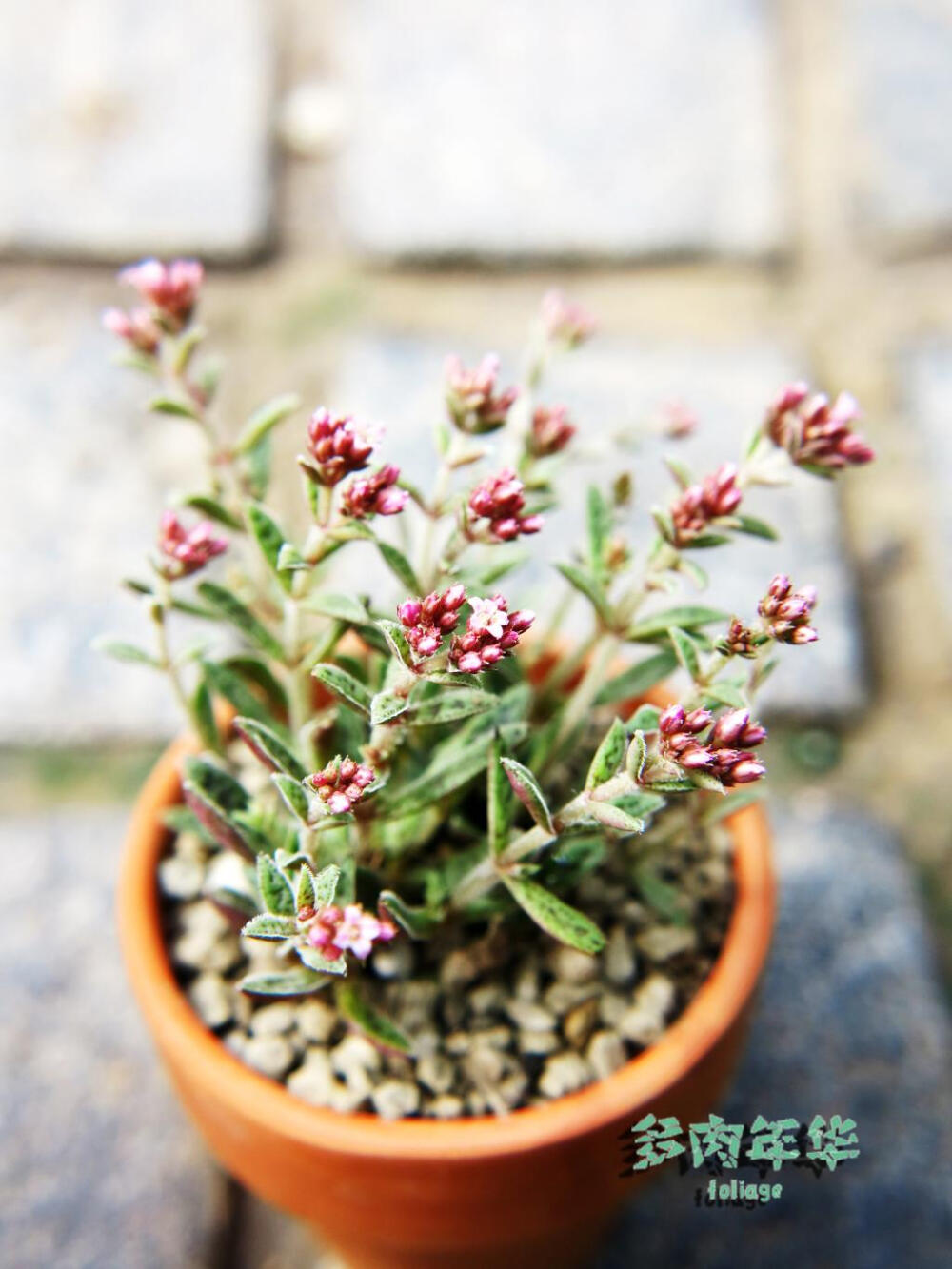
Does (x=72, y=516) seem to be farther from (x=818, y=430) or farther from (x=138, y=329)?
(x=818, y=430)

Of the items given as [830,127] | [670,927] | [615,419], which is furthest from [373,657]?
[830,127]

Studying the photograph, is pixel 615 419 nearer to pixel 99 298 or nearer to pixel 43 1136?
pixel 99 298

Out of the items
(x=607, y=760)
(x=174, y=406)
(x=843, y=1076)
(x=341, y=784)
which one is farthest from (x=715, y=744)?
(x=843, y=1076)

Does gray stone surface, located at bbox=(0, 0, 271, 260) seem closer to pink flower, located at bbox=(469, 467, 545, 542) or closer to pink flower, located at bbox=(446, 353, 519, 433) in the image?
pink flower, located at bbox=(446, 353, 519, 433)

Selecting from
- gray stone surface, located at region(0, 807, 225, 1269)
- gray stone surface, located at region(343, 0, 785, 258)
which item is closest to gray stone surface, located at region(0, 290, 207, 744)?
gray stone surface, located at region(0, 807, 225, 1269)

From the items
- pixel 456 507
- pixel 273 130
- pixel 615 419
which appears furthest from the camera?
pixel 273 130

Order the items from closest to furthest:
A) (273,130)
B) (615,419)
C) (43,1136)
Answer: (43,1136)
(615,419)
(273,130)

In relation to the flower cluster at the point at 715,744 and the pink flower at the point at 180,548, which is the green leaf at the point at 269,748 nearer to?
the pink flower at the point at 180,548
